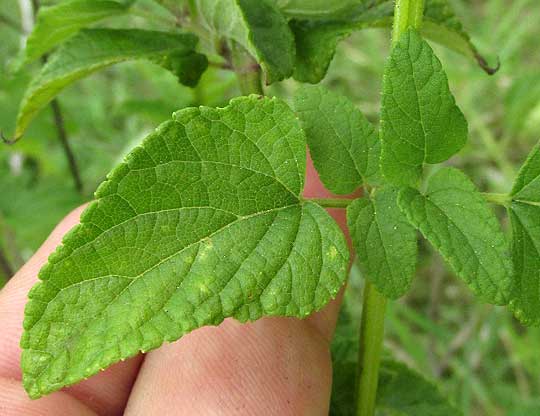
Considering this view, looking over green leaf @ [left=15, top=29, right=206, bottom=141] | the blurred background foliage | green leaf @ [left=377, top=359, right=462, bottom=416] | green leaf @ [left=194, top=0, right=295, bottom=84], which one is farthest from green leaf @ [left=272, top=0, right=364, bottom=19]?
green leaf @ [left=377, top=359, right=462, bottom=416]

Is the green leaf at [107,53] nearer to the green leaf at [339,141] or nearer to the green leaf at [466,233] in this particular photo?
the green leaf at [339,141]

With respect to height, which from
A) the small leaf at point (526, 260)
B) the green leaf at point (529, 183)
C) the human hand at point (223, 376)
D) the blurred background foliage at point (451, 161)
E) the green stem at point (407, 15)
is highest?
the green stem at point (407, 15)

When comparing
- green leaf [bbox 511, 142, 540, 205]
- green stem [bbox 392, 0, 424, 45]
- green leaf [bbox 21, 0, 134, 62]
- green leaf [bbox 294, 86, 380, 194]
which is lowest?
green leaf [bbox 511, 142, 540, 205]

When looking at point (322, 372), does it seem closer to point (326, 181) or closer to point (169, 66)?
point (326, 181)

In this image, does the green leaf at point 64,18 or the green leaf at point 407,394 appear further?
the green leaf at point 407,394

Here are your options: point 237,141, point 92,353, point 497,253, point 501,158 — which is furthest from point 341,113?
point 501,158

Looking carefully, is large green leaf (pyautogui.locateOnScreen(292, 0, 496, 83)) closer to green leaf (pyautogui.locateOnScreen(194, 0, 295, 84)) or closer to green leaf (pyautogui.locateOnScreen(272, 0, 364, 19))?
green leaf (pyautogui.locateOnScreen(272, 0, 364, 19))

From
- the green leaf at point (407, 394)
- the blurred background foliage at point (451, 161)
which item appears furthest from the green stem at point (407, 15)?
the blurred background foliage at point (451, 161)
